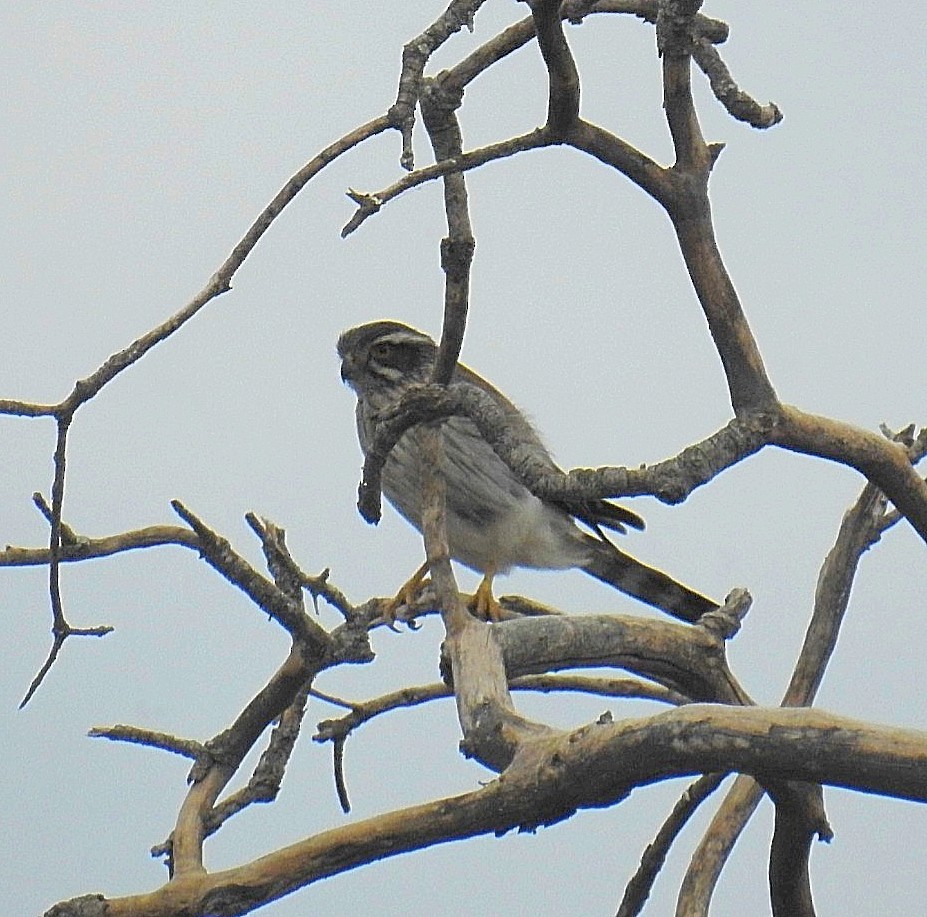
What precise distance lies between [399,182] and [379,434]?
670mm

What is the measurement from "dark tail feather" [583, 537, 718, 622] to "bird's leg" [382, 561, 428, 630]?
31.1 inches

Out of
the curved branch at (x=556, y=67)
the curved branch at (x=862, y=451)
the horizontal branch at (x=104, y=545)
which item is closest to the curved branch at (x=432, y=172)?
the curved branch at (x=556, y=67)

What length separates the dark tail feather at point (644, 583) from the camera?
15.4 feet

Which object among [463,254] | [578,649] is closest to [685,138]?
[463,254]

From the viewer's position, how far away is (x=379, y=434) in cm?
293

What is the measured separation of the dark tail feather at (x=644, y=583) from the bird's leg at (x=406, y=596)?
2.60 feet

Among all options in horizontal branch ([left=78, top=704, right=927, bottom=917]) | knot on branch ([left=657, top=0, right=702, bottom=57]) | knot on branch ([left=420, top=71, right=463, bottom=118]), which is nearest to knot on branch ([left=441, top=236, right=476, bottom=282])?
knot on branch ([left=420, top=71, right=463, bottom=118])

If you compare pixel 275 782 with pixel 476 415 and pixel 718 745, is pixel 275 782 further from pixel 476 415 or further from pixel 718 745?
pixel 718 745

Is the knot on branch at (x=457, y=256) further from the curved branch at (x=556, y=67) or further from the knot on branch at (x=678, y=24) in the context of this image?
the knot on branch at (x=678, y=24)

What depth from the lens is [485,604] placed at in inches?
178

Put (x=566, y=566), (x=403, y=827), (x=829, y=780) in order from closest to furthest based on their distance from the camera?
(x=829, y=780) < (x=403, y=827) < (x=566, y=566)

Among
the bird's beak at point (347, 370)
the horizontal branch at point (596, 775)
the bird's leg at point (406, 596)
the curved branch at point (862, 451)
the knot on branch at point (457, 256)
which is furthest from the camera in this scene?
the bird's beak at point (347, 370)

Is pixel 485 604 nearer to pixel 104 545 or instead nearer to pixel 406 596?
pixel 406 596

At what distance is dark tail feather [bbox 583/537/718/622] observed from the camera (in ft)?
15.4
